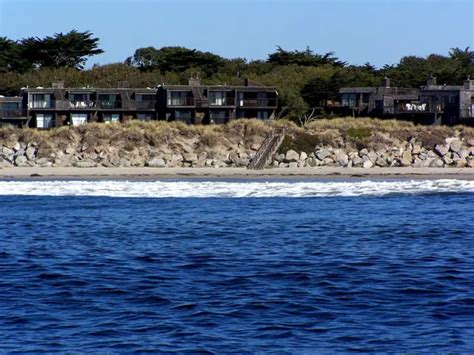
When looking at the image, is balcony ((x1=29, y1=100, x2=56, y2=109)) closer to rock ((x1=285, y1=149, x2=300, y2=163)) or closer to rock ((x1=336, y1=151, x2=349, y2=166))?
rock ((x1=285, y1=149, x2=300, y2=163))

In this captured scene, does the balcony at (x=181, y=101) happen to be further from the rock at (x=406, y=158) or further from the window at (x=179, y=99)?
the rock at (x=406, y=158)

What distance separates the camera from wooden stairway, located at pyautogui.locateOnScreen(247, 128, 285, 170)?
62750mm

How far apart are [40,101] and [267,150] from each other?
75.3 ft

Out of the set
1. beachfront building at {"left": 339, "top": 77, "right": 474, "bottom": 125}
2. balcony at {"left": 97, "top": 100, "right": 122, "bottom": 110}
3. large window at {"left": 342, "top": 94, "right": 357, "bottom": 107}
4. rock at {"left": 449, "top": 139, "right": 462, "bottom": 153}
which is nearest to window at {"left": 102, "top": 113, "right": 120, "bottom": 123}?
balcony at {"left": 97, "top": 100, "right": 122, "bottom": 110}

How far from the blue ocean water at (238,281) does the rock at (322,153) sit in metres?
24.5

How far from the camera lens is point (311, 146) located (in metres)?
65.9

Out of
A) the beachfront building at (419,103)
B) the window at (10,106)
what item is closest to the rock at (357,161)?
the beachfront building at (419,103)

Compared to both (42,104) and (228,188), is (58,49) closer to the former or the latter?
(42,104)

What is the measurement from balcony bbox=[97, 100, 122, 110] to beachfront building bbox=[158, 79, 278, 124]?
3578 millimetres

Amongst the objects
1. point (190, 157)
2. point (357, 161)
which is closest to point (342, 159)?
point (357, 161)

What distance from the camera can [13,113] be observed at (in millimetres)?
76000

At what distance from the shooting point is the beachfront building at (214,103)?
77875mm

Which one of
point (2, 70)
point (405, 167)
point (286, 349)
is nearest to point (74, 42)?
point (2, 70)

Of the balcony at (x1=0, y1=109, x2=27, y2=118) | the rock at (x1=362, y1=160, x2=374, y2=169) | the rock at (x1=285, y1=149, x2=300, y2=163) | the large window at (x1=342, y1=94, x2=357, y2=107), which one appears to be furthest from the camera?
the large window at (x1=342, y1=94, x2=357, y2=107)
